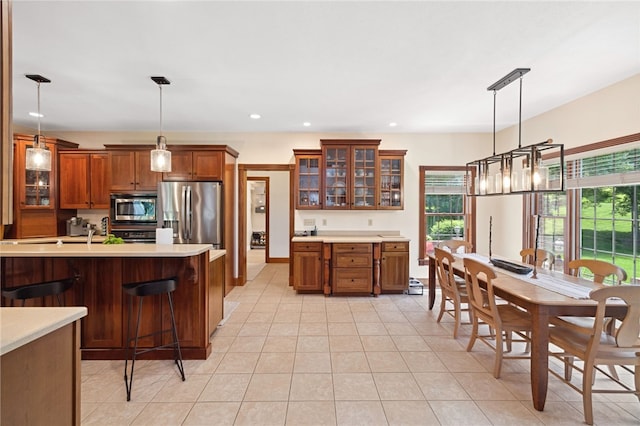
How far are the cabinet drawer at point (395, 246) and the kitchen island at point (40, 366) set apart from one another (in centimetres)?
383

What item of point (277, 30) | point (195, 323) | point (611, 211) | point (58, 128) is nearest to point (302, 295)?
point (195, 323)

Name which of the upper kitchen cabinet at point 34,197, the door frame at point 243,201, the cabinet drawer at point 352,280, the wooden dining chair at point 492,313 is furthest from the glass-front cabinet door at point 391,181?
the upper kitchen cabinet at point 34,197

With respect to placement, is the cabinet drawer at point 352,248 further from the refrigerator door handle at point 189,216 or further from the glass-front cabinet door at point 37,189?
the glass-front cabinet door at point 37,189

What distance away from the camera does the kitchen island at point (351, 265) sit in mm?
4582

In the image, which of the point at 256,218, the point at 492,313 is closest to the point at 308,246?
the point at 492,313

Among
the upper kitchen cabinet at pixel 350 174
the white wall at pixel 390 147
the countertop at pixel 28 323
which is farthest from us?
the white wall at pixel 390 147

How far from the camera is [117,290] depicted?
270cm

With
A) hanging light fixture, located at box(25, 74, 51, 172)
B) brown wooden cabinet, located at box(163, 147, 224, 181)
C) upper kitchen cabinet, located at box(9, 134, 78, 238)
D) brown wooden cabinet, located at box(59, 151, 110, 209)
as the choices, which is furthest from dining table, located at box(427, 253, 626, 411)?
upper kitchen cabinet, located at box(9, 134, 78, 238)

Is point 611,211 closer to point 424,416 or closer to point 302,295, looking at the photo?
point 424,416

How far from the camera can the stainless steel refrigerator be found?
14.7ft

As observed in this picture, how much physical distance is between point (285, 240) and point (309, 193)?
8.90ft

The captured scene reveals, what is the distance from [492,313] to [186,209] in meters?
4.06

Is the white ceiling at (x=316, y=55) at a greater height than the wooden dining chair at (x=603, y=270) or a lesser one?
greater

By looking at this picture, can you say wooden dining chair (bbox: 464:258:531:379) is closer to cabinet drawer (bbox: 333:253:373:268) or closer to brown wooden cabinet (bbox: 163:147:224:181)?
cabinet drawer (bbox: 333:253:373:268)
